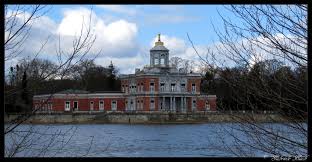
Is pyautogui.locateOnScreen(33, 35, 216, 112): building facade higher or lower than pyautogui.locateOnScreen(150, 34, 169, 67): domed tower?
lower

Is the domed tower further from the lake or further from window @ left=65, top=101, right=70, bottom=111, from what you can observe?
the lake

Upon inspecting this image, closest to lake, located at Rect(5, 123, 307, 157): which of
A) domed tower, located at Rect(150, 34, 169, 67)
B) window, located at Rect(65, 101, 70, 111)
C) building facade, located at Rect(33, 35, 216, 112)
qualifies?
building facade, located at Rect(33, 35, 216, 112)

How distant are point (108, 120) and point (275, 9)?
55255 mm

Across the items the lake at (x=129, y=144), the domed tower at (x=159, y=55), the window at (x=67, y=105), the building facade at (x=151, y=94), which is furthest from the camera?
the domed tower at (x=159, y=55)

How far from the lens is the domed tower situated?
59.4 metres

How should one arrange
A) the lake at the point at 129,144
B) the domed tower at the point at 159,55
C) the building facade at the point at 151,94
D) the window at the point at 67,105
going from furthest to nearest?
the domed tower at the point at 159,55 < the window at the point at 67,105 < the building facade at the point at 151,94 < the lake at the point at 129,144

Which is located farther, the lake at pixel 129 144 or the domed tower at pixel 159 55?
the domed tower at pixel 159 55

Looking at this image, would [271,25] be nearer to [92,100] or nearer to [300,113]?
[300,113]

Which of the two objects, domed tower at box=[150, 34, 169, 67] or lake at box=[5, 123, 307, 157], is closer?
lake at box=[5, 123, 307, 157]

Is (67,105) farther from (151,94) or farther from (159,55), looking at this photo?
(159,55)

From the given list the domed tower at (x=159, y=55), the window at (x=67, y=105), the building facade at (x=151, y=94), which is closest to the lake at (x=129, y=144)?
the building facade at (x=151, y=94)

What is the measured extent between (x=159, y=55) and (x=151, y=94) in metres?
6.26

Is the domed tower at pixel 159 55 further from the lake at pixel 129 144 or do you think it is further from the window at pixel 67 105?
the lake at pixel 129 144

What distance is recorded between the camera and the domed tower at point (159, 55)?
5938 centimetres
